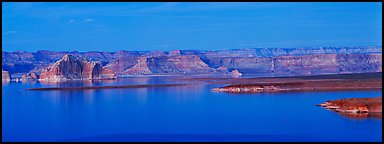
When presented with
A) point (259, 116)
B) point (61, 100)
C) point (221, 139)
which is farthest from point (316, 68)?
point (221, 139)

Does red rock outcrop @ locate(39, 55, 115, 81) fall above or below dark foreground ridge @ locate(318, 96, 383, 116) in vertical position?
above

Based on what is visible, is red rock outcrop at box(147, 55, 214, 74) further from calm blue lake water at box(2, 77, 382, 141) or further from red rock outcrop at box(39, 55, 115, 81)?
calm blue lake water at box(2, 77, 382, 141)

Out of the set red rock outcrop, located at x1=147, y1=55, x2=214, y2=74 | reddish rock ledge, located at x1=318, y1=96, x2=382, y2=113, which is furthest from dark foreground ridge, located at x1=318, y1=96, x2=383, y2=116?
red rock outcrop, located at x1=147, y1=55, x2=214, y2=74

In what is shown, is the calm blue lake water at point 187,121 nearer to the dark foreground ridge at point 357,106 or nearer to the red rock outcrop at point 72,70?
the dark foreground ridge at point 357,106


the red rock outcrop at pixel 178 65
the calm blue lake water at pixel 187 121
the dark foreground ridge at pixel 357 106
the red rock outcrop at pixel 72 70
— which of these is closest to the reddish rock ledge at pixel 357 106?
the dark foreground ridge at pixel 357 106

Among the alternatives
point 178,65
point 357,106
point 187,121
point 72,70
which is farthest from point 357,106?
point 178,65

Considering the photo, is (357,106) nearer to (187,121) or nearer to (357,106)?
(357,106)
